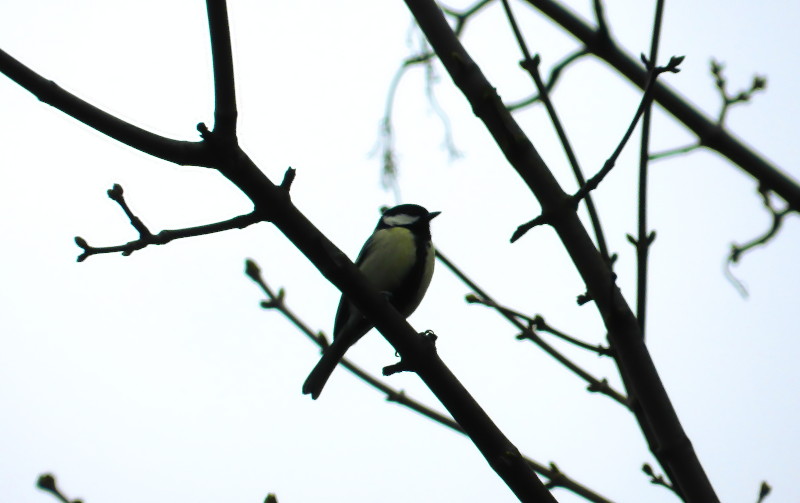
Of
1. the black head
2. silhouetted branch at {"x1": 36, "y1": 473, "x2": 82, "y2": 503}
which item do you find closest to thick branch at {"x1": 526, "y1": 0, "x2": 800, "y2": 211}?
silhouetted branch at {"x1": 36, "y1": 473, "x2": 82, "y2": 503}

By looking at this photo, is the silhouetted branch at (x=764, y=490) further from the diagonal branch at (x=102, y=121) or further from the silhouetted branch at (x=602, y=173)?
the diagonal branch at (x=102, y=121)

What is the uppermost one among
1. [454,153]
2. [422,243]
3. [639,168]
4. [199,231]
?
[454,153]

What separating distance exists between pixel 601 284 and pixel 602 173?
1.01 ft

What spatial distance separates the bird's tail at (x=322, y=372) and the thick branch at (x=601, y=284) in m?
1.93

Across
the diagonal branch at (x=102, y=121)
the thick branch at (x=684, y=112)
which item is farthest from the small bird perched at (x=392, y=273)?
the diagonal branch at (x=102, y=121)

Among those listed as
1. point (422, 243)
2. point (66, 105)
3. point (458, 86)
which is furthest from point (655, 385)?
point (422, 243)

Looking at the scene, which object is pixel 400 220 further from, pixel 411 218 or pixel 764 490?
pixel 764 490

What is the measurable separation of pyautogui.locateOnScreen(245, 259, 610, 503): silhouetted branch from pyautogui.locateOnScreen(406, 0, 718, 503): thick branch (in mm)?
285

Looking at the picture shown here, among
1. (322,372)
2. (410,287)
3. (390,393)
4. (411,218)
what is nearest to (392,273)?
(410,287)

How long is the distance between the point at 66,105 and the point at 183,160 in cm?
27

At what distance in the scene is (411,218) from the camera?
536 cm

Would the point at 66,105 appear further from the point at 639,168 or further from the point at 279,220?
the point at 639,168

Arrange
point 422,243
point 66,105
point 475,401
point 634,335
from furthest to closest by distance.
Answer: point 422,243 < point 634,335 < point 475,401 < point 66,105

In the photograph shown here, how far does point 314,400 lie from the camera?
427 cm
